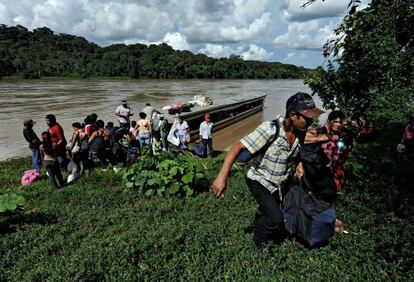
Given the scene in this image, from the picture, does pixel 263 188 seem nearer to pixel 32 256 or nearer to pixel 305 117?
pixel 305 117

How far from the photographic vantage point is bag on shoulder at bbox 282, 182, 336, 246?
3.48 meters

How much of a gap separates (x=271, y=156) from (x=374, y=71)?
946 centimetres

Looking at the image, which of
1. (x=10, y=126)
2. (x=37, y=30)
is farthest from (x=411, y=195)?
(x=37, y=30)

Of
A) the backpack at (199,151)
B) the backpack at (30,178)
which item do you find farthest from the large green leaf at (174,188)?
the backpack at (199,151)

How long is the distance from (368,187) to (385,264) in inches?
116

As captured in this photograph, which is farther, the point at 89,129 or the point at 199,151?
the point at 199,151

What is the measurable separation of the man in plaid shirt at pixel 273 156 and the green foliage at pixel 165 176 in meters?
2.59

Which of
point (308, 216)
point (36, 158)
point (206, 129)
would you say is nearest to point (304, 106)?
point (308, 216)

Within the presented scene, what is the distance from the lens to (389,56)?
1022 cm

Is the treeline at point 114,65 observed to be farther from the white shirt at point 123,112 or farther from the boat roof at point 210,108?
the white shirt at point 123,112

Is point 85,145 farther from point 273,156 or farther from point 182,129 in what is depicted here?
point 273,156

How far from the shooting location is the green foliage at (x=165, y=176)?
5859 mm

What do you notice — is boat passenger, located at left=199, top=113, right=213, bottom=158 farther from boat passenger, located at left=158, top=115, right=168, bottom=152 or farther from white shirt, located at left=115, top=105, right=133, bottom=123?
white shirt, located at left=115, top=105, right=133, bottom=123

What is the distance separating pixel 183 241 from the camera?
406 cm
